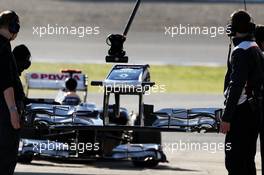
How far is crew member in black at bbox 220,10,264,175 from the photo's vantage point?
8.96m

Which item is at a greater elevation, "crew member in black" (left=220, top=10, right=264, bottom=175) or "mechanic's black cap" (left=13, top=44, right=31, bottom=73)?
"mechanic's black cap" (left=13, top=44, right=31, bottom=73)

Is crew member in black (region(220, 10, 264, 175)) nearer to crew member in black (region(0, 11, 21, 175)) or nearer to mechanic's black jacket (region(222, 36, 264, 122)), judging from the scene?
mechanic's black jacket (region(222, 36, 264, 122))

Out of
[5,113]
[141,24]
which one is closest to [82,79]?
[5,113]

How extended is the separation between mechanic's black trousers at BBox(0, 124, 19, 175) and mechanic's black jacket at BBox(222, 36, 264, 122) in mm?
1764

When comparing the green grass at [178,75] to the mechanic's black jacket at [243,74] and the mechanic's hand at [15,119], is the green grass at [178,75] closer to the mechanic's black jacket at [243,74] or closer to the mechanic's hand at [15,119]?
the mechanic's black jacket at [243,74]

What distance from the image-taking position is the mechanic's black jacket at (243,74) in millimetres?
8891

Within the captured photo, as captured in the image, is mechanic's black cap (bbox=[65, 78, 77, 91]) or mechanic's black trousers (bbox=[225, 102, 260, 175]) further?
mechanic's black cap (bbox=[65, 78, 77, 91])

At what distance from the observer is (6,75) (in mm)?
8766

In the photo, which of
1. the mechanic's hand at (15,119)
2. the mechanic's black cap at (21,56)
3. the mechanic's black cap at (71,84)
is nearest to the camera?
the mechanic's hand at (15,119)

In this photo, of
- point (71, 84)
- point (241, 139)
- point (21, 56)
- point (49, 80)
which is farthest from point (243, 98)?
point (49, 80)

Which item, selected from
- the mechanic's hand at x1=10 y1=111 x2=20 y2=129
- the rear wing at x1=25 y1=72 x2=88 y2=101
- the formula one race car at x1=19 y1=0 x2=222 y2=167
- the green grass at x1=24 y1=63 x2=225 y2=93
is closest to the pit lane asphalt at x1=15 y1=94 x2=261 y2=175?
the formula one race car at x1=19 y1=0 x2=222 y2=167

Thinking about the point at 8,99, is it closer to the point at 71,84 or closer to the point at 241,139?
the point at 241,139

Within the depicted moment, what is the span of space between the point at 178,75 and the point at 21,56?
1280 cm

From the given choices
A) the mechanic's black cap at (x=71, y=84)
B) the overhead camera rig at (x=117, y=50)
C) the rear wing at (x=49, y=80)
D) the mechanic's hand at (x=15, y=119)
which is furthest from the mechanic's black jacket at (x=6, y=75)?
the rear wing at (x=49, y=80)
